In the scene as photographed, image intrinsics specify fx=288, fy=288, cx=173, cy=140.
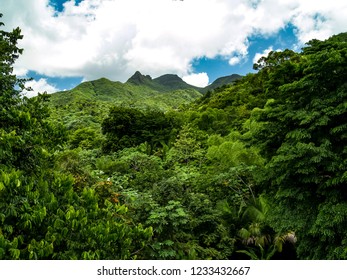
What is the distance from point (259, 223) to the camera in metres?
8.92

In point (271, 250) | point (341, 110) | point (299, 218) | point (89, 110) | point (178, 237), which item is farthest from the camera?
point (89, 110)

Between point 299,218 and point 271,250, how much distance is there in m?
Answer: 4.11

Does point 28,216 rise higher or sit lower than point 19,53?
lower

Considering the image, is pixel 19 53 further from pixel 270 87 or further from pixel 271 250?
pixel 271 250

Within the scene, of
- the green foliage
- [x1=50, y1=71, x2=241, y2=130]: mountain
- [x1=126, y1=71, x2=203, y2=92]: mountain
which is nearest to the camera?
the green foliage

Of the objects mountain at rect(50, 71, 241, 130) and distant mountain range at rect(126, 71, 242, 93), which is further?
distant mountain range at rect(126, 71, 242, 93)

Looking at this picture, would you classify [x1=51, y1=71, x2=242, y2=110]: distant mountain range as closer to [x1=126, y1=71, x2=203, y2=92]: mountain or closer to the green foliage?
[x1=126, y1=71, x2=203, y2=92]: mountain

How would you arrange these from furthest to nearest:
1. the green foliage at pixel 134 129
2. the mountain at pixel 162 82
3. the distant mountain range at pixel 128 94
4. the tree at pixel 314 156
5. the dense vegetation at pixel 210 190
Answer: the mountain at pixel 162 82 → the distant mountain range at pixel 128 94 → the green foliage at pixel 134 129 → the tree at pixel 314 156 → the dense vegetation at pixel 210 190

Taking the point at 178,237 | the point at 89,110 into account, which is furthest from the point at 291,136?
the point at 89,110

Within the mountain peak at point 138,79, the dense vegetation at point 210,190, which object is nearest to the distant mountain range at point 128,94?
the mountain peak at point 138,79

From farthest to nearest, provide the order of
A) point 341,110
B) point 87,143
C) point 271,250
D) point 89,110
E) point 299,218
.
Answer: point 89,110
point 87,143
point 271,250
point 299,218
point 341,110

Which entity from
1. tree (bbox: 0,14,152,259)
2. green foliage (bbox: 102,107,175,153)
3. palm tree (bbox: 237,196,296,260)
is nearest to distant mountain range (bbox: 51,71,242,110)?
green foliage (bbox: 102,107,175,153)

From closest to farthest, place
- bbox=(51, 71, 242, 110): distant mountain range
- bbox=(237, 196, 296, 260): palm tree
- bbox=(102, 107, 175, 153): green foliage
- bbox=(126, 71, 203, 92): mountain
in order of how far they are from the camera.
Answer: bbox=(237, 196, 296, 260): palm tree → bbox=(102, 107, 175, 153): green foliage → bbox=(51, 71, 242, 110): distant mountain range → bbox=(126, 71, 203, 92): mountain

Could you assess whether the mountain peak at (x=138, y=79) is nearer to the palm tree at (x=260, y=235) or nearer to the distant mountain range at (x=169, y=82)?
the distant mountain range at (x=169, y=82)
